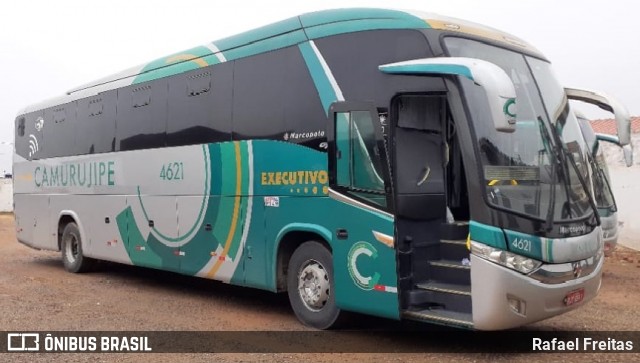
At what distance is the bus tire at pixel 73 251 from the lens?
42.2 feet

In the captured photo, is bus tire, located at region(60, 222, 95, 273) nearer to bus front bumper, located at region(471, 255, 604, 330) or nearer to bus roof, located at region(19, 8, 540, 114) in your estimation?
bus roof, located at region(19, 8, 540, 114)

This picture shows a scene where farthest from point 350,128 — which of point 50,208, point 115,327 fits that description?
point 50,208

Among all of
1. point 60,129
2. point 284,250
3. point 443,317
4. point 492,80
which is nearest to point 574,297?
point 443,317

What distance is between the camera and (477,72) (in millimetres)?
5629

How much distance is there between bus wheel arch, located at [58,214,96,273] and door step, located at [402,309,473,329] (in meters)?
8.39

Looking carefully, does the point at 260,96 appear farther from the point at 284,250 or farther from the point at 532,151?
the point at 532,151

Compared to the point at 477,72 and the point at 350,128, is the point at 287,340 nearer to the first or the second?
the point at 350,128

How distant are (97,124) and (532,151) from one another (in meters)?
8.49

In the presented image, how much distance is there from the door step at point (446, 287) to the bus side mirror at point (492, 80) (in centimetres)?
172

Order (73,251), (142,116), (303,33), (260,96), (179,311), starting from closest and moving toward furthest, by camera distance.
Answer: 1. (303,33)
2. (260,96)
3. (179,311)
4. (142,116)
5. (73,251)

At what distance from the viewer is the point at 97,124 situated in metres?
12.1

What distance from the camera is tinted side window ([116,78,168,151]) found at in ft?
33.8

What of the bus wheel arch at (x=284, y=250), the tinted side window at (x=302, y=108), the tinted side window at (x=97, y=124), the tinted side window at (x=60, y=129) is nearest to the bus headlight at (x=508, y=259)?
the tinted side window at (x=302, y=108)

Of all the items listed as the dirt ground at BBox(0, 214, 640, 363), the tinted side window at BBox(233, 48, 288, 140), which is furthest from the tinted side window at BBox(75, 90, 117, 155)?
the tinted side window at BBox(233, 48, 288, 140)
